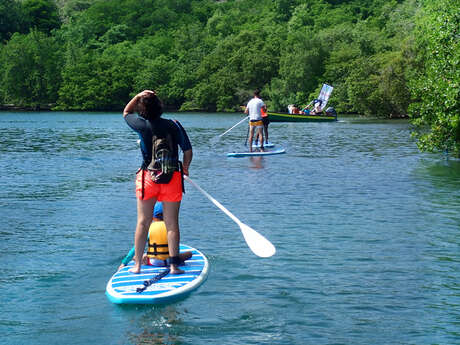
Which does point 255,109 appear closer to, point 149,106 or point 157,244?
point 157,244

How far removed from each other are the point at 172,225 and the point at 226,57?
304ft

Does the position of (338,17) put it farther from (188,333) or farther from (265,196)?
(188,333)

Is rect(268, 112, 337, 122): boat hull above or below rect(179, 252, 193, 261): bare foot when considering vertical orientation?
below

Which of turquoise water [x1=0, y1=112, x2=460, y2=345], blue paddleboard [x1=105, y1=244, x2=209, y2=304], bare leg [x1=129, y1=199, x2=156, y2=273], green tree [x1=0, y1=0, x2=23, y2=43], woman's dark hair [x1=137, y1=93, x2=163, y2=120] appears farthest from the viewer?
green tree [x1=0, y1=0, x2=23, y2=43]

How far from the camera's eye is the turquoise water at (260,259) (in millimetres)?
6969

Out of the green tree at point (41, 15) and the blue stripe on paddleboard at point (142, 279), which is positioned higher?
the green tree at point (41, 15)

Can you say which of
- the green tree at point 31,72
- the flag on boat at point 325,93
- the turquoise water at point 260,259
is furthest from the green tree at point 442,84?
the green tree at point 31,72

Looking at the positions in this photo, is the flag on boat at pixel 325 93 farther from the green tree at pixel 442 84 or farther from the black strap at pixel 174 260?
the black strap at pixel 174 260

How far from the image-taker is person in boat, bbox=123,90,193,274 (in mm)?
7906

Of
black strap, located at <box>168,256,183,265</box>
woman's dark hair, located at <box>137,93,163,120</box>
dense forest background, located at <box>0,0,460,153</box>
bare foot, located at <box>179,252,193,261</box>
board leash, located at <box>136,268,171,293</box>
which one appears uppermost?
dense forest background, located at <box>0,0,460,153</box>

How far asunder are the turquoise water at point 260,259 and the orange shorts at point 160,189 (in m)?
1.13

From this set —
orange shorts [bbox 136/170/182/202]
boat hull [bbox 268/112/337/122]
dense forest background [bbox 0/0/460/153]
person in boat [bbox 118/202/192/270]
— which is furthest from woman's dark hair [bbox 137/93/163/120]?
boat hull [bbox 268/112/337/122]

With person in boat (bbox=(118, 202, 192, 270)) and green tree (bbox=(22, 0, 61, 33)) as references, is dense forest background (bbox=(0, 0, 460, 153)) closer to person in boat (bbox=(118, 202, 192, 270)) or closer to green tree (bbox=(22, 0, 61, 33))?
green tree (bbox=(22, 0, 61, 33))

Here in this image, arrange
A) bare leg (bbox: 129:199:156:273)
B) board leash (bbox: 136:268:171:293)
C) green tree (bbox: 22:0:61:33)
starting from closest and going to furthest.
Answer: board leash (bbox: 136:268:171:293) < bare leg (bbox: 129:199:156:273) < green tree (bbox: 22:0:61:33)
